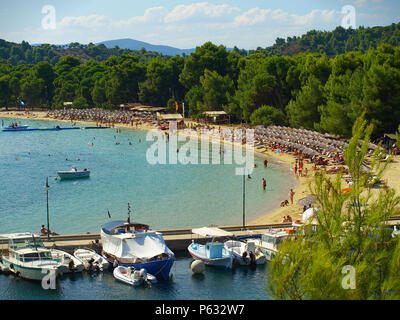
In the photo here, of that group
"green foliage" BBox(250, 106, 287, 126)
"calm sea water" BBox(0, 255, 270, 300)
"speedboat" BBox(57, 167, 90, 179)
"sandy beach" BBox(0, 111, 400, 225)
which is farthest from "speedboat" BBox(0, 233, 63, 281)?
"green foliage" BBox(250, 106, 287, 126)

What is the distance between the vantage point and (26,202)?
42000 mm

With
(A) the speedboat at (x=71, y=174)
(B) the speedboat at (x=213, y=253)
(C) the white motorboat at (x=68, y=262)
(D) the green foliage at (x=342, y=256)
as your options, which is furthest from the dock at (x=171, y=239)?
(A) the speedboat at (x=71, y=174)

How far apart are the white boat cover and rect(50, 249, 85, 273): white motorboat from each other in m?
1.66

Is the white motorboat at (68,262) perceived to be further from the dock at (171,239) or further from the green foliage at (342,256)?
the green foliage at (342,256)

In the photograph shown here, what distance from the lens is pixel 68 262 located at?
24516mm

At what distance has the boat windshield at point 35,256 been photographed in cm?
2419

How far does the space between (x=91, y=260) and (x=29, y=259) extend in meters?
2.84

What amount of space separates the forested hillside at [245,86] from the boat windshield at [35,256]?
27.9 m

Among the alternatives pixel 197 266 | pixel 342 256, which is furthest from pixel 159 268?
pixel 342 256

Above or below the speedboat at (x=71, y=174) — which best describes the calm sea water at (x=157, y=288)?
below

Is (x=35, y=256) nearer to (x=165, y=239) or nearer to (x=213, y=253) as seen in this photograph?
(x=165, y=239)

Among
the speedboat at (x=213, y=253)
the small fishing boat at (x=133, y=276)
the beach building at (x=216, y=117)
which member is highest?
the beach building at (x=216, y=117)
